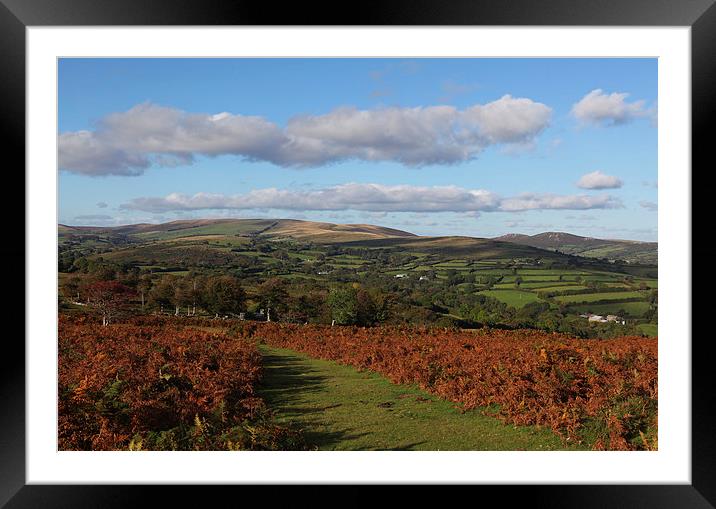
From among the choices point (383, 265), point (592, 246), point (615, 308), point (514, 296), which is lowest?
point (615, 308)

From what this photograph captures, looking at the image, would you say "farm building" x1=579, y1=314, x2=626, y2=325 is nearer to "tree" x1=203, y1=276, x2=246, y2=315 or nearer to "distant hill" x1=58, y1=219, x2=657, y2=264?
"distant hill" x1=58, y1=219, x2=657, y2=264

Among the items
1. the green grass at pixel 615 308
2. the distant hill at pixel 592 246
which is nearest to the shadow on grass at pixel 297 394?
the green grass at pixel 615 308

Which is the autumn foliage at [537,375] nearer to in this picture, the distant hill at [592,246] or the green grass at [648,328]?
the green grass at [648,328]

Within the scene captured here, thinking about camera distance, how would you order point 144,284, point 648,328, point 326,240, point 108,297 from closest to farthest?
1. point 108,297
2. point 648,328
3. point 144,284
4. point 326,240

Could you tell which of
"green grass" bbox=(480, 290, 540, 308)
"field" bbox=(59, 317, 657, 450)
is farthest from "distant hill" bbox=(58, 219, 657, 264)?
"field" bbox=(59, 317, 657, 450)

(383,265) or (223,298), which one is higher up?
(383,265)

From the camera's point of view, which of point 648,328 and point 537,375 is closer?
point 537,375

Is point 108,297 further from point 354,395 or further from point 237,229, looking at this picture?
point 354,395
